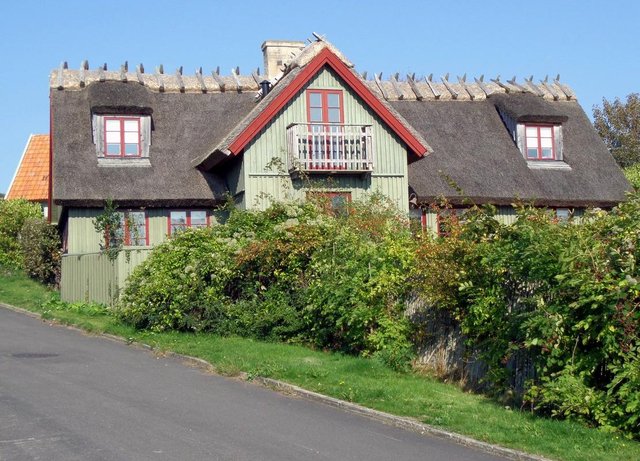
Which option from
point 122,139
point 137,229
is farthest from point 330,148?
point 122,139

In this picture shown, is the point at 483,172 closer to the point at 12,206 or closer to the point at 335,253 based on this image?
the point at 335,253

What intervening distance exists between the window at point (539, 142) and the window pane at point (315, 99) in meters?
8.93

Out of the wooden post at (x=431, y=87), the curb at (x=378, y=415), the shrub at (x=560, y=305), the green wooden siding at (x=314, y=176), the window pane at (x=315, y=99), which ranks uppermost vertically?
the wooden post at (x=431, y=87)

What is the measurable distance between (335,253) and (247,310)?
8.50 ft

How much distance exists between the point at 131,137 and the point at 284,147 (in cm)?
554

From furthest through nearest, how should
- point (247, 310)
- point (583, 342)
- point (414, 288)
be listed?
point (247, 310)
point (414, 288)
point (583, 342)

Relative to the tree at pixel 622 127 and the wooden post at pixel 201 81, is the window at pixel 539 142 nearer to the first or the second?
the wooden post at pixel 201 81

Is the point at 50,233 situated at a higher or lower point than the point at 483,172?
lower

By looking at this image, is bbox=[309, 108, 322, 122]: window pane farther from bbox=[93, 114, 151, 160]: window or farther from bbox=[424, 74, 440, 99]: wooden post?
bbox=[424, 74, 440, 99]: wooden post

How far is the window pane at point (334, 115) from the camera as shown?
1122 inches

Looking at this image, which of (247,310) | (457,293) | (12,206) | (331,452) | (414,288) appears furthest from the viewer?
(12,206)

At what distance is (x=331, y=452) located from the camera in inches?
398

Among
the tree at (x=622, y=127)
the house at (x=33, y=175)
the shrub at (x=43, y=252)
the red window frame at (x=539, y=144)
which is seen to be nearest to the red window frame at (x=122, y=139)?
the shrub at (x=43, y=252)

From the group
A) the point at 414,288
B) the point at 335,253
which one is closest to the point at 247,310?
the point at 335,253
